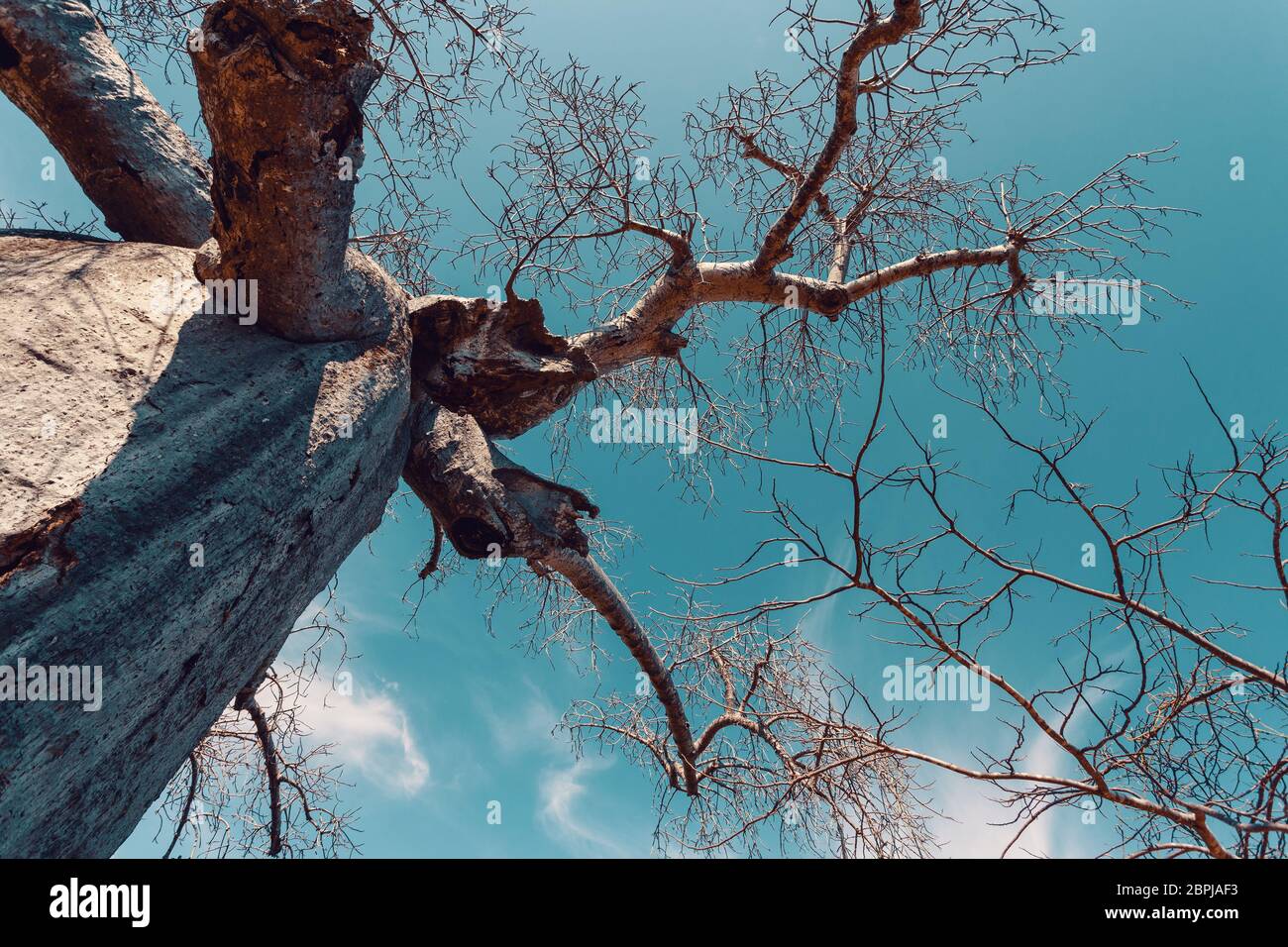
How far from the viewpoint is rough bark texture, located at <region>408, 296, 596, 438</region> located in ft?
7.72

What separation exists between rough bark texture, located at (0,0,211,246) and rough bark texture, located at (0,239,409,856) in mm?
516

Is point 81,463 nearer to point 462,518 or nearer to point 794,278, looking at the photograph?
point 462,518

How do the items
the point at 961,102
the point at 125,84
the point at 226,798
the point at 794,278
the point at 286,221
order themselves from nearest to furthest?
1. the point at 286,221
2. the point at 125,84
3. the point at 961,102
4. the point at 794,278
5. the point at 226,798

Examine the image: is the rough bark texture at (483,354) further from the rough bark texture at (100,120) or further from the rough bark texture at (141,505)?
the rough bark texture at (100,120)

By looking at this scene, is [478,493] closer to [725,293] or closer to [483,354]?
[483,354]

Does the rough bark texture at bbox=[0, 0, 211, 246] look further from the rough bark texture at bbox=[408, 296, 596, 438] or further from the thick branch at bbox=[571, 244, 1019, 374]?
the thick branch at bbox=[571, 244, 1019, 374]

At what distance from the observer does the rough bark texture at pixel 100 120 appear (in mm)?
2137

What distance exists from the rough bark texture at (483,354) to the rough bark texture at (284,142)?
62cm

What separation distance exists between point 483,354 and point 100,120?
1.48 metres

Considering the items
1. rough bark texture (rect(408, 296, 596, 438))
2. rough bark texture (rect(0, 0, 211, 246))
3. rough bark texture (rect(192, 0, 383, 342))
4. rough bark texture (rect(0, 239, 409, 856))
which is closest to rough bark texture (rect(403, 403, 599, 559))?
rough bark texture (rect(408, 296, 596, 438))

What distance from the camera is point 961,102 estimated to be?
3018 millimetres

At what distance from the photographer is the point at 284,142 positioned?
1431 millimetres

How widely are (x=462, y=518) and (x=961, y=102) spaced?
295 cm

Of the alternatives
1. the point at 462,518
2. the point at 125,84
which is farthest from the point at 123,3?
the point at 462,518
